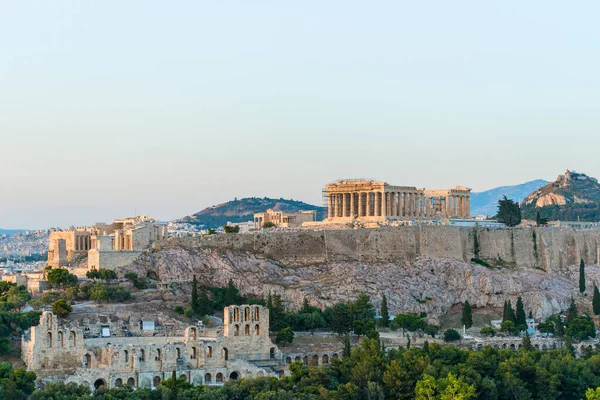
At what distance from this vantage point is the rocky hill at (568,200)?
15500cm

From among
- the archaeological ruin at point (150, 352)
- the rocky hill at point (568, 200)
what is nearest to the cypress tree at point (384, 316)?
the archaeological ruin at point (150, 352)

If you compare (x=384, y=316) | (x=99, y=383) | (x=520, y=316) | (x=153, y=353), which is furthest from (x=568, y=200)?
(x=99, y=383)

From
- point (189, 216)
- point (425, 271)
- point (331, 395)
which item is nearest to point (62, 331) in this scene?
point (331, 395)

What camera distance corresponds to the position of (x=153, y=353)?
58625 mm

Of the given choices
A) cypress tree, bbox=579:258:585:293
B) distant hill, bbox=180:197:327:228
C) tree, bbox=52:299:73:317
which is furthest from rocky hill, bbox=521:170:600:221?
tree, bbox=52:299:73:317

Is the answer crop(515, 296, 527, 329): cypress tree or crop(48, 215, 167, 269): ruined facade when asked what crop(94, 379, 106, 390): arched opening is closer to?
crop(48, 215, 167, 269): ruined facade

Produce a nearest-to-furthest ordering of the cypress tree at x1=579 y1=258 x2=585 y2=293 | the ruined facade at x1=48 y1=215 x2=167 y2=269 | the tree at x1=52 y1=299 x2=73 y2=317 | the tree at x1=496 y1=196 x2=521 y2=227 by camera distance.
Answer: the tree at x1=52 y1=299 x2=73 y2=317 → the ruined facade at x1=48 y1=215 x2=167 y2=269 → the cypress tree at x1=579 y1=258 x2=585 y2=293 → the tree at x1=496 y1=196 x2=521 y2=227

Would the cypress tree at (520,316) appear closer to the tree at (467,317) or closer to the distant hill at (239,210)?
the tree at (467,317)

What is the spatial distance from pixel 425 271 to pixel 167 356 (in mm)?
31514

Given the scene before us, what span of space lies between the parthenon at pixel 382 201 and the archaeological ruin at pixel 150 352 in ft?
109

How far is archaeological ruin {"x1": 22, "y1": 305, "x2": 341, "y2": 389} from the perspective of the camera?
5700cm

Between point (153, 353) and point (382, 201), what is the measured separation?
1681 inches

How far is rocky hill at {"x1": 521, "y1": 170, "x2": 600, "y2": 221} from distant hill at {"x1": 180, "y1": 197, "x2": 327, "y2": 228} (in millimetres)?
31978

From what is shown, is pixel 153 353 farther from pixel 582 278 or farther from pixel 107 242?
pixel 582 278
